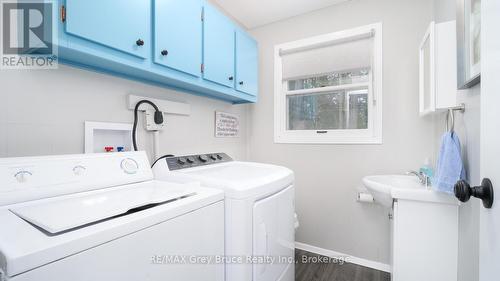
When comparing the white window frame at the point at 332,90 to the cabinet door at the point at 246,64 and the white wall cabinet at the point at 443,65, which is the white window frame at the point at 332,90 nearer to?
the cabinet door at the point at 246,64

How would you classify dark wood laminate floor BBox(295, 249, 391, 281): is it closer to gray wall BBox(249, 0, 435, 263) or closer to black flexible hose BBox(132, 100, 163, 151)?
gray wall BBox(249, 0, 435, 263)

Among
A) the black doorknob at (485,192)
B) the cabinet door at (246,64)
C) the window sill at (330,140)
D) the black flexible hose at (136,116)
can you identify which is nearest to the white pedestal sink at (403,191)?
the window sill at (330,140)

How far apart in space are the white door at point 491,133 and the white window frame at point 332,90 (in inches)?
58.7

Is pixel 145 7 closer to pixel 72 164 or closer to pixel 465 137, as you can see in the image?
pixel 72 164

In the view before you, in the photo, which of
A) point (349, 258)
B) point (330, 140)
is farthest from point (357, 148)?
point (349, 258)

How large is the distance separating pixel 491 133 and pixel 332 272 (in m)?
1.84

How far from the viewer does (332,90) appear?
2.29 meters

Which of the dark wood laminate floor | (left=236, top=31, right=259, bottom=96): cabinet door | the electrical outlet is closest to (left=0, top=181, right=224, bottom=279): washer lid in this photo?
the electrical outlet

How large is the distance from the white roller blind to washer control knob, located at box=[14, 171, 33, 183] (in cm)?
224

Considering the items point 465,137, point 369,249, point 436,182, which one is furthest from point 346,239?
point 465,137

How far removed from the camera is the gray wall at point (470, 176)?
982 millimetres

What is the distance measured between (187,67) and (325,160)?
1600mm

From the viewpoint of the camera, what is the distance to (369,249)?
2.02 meters

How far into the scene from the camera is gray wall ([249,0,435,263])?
1.87 meters
